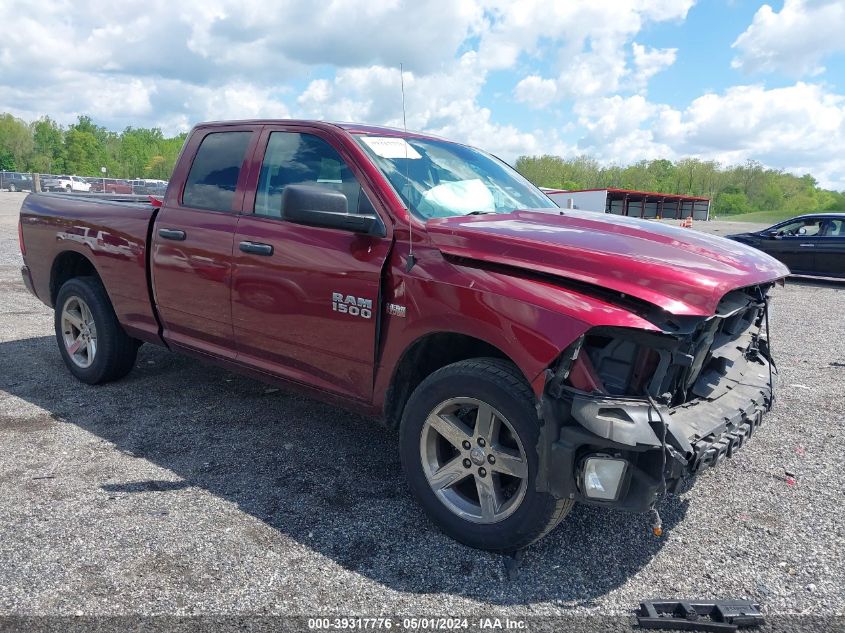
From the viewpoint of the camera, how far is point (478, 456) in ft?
9.59

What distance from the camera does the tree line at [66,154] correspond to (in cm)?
9375

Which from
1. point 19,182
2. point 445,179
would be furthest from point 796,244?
point 19,182

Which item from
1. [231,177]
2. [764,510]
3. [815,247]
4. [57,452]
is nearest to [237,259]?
[231,177]

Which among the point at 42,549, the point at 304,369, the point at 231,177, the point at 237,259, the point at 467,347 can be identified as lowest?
the point at 42,549

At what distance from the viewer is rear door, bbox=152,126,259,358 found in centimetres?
401

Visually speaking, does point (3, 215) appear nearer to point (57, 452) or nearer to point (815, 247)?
point (57, 452)

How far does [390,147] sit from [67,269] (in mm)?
3418

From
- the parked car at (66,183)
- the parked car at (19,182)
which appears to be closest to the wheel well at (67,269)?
the parked car at (66,183)

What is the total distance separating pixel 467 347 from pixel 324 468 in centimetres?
124

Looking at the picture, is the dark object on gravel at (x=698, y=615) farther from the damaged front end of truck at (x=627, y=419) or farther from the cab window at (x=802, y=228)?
the cab window at (x=802, y=228)

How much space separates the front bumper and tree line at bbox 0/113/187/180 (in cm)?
9524

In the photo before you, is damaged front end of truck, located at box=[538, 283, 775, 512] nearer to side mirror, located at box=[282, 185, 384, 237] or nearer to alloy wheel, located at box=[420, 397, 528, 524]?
alloy wheel, located at box=[420, 397, 528, 524]

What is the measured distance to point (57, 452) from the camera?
12.8 feet

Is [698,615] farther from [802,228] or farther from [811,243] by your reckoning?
[802,228]
